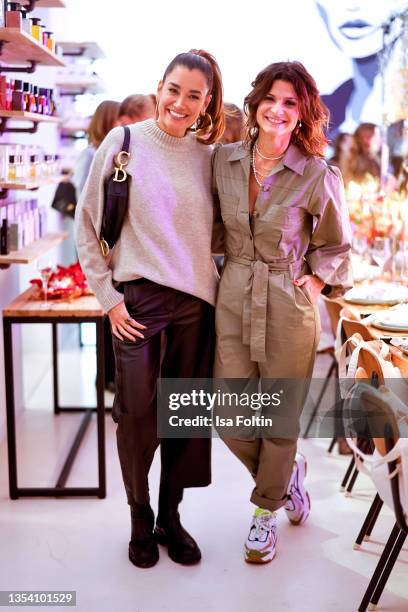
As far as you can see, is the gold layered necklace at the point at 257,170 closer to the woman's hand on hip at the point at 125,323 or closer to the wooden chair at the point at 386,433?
the woman's hand on hip at the point at 125,323

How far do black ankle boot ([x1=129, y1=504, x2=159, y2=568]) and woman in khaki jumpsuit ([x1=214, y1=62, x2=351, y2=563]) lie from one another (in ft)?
1.41

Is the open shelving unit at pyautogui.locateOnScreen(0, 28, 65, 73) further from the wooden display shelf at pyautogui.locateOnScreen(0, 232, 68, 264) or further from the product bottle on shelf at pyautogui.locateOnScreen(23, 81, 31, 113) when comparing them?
the wooden display shelf at pyautogui.locateOnScreen(0, 232, 68, 264)

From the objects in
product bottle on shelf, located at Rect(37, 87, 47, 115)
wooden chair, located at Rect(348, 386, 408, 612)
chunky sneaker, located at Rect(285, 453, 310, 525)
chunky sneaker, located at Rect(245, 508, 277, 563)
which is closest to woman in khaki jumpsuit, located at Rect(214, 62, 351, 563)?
chunky sneaker, located at Rect(245, 508, 277, 563)

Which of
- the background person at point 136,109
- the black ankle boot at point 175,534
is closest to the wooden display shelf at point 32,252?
the background person at point 136,109

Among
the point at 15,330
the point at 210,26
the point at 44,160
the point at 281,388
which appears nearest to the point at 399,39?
the point at 210,26

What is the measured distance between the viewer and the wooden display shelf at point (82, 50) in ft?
19.4

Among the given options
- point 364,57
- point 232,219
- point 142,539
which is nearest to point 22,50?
point 232,219

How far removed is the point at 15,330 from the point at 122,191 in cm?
224

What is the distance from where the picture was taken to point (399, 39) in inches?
238

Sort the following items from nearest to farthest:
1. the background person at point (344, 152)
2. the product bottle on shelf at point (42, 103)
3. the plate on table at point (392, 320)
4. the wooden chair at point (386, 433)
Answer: the wooden chair at point (386, 433) < the plate on table at point (392, 320) < the product bottle on shelf at point (42, 103) < the background person at point (344, 152)

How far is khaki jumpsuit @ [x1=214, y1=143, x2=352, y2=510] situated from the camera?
2.75m

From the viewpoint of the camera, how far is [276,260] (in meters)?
2.79

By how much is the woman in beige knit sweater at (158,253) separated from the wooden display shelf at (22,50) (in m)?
0.97

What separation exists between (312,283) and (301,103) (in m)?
0.60
